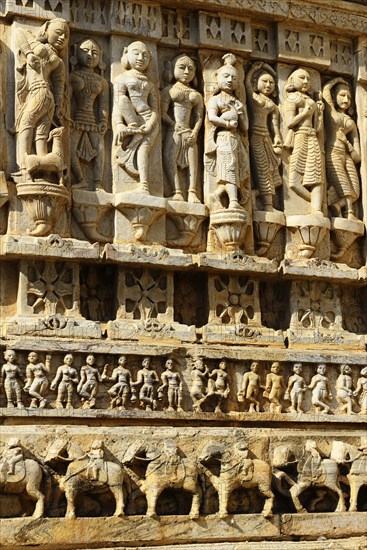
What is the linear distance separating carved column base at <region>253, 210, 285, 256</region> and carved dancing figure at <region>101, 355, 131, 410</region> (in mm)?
2281

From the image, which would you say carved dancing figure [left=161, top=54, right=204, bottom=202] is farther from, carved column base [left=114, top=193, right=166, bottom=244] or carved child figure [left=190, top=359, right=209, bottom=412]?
carved child figure [left=190, top=359, right=209, bottom=412]

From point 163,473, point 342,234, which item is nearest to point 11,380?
point 163,473

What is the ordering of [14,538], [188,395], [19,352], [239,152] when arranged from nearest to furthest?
[14,538] → [19,352] → [188,395] → [239,152]

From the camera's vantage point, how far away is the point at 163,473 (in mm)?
10680

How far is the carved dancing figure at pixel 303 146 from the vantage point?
1276cm

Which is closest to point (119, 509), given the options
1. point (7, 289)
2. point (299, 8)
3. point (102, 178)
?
point (7, 289)

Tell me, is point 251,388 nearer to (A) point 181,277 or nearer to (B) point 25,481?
(A) point 181,277

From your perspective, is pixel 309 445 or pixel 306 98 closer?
pixel 309 445

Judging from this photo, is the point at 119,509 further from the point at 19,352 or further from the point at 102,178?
the point at 102,178

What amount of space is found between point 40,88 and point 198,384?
3.46m

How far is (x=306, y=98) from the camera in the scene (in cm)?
1291

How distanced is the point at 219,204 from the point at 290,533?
3.61 m

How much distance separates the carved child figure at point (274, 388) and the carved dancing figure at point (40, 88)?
10.4 feet

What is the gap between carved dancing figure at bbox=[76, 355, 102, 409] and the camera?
10945 mm
